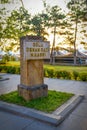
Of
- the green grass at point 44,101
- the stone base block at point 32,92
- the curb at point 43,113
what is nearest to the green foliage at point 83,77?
the green grass at point 44,101

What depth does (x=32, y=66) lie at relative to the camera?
623 centimetres

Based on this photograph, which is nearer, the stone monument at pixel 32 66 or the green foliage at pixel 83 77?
the stone monument at pixel 32 66

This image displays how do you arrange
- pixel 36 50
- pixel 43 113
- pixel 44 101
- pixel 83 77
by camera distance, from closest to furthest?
1. pixel 43 113
2. pixel 44 101
3. pixel 36 50
4. pixel 83 77

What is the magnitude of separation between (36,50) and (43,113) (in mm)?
2314

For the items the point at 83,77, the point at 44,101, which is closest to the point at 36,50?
the point at 44,101

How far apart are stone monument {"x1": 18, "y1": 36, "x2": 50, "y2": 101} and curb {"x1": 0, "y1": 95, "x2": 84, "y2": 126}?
0.85m

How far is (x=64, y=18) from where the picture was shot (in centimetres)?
2759

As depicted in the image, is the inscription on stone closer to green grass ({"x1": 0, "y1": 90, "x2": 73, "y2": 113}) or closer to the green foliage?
green grass ({"x1": 0, "y1": 90, "x2": 73, "y2": 113})

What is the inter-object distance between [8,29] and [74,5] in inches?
666

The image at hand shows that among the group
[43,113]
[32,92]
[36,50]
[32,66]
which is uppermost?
[36,50]

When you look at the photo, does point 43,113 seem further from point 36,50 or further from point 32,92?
point 36,50

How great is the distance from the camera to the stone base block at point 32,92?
6.07 m

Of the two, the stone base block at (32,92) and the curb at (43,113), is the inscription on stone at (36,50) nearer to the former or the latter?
the stone base block at (32,92)

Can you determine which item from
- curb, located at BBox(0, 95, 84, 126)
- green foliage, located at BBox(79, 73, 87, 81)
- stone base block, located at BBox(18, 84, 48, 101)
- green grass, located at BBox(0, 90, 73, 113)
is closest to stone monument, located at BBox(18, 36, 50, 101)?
stone base block, located at BBox(18, 84, 48, 101)
